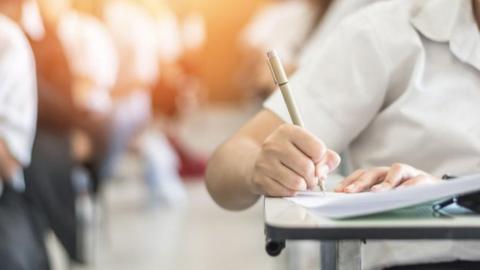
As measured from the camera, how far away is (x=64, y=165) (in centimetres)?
229

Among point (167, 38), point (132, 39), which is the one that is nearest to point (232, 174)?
point (132, 39)

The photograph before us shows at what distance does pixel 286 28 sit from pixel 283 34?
0.02 m

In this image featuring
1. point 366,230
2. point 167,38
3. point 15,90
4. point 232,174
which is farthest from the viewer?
point 167,38

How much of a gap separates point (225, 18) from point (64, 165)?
483cm

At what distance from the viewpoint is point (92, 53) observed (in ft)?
8.11

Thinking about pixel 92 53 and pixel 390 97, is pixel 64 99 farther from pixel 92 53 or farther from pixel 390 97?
pixel 390 97

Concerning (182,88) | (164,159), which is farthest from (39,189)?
(182,88)

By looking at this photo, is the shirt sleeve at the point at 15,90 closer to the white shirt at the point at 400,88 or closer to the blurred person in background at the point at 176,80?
the white shirt at the point at 400,88

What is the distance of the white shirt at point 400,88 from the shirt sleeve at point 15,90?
507mm

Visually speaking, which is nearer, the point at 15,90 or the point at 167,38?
the point at 15,90

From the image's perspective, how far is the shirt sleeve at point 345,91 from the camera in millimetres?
1078

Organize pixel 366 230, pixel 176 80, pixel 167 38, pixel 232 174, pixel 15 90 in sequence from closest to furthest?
pixel 366 230 < pixel 232 174 < pixel 15 90 < pixel 167 38 < pixel 176 80

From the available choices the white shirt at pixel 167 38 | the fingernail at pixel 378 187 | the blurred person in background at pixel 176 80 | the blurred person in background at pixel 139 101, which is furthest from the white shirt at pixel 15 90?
the white shirt at pixel 167 38

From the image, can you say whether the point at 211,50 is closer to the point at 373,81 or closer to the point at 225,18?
the point at 225,18
